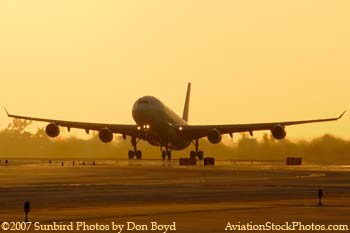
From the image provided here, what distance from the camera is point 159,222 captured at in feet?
96.5

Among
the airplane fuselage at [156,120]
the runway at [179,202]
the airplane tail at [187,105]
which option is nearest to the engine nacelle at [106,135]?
the airplane fuselage at [156,120]

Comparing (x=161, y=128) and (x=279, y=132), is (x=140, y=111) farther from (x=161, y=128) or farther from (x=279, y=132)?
(x=279, y=132)

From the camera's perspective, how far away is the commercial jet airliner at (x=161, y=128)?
11306 centimetres

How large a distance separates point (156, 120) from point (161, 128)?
121 cm

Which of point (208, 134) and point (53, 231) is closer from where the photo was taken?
point (53, 231)

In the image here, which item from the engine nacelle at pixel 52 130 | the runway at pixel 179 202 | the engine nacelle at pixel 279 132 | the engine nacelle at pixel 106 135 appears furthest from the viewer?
the engine nacelle at pixel 106 135

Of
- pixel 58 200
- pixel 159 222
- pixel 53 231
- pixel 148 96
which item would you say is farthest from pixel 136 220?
pixel 148 96

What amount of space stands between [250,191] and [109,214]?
16504mm

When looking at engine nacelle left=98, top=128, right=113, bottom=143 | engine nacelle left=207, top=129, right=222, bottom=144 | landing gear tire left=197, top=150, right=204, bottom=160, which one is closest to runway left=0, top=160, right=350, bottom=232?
engine nacelle left=207, top=129, right=222, bottom=144

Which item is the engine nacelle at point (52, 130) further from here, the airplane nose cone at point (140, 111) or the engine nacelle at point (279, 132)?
the engine nacelle at point (279, 132)

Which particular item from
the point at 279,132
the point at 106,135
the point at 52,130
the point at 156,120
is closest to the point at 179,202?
the point at 156,120

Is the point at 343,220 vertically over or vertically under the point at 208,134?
under

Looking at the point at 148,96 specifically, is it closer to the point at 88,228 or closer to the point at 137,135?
the point at 137,135

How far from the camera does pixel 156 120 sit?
369ft
